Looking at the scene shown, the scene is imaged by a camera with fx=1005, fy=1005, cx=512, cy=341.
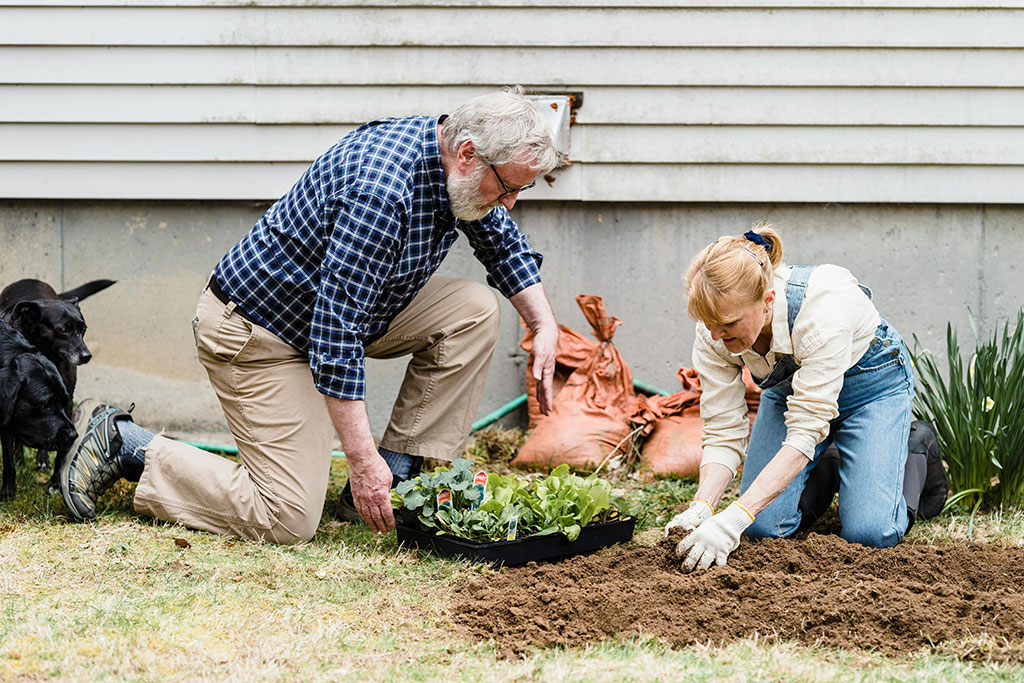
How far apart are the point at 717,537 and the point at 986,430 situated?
1475 mm

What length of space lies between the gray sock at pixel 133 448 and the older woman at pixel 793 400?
1.89 meters

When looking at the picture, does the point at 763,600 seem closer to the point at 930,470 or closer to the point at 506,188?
the point at 930,470

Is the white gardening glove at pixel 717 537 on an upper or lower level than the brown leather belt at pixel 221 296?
lower

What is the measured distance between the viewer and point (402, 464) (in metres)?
3.79

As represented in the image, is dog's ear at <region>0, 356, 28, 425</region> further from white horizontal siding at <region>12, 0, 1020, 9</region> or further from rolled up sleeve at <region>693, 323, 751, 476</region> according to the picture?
rolled up sleeve at <region>693, 323, 751, 476</region>

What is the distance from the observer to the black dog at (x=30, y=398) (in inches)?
142

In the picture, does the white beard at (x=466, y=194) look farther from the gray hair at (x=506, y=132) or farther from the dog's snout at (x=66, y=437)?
the dog's snout at (x=66, y=437)

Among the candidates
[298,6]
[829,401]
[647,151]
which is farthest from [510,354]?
[829,401]

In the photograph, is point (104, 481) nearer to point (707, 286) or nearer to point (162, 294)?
point (162, 294)

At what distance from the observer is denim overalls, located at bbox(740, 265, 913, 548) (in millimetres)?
3342

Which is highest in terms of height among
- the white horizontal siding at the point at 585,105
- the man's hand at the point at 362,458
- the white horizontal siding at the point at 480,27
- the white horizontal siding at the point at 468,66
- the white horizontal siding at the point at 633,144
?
the white horizontal siding at the point at 480,27

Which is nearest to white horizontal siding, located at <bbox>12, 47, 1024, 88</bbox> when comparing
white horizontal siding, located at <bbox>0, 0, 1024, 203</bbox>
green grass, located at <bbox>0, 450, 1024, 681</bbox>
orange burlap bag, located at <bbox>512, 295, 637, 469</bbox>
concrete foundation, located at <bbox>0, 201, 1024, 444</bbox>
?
white horizontal siding, located at <bbox>0, 0, 1024, 203</bbox>

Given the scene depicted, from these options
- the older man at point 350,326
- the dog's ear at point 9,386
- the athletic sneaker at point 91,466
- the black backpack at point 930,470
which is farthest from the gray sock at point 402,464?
the black backpack at point 930,470

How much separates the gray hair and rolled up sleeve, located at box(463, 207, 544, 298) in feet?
2.01
